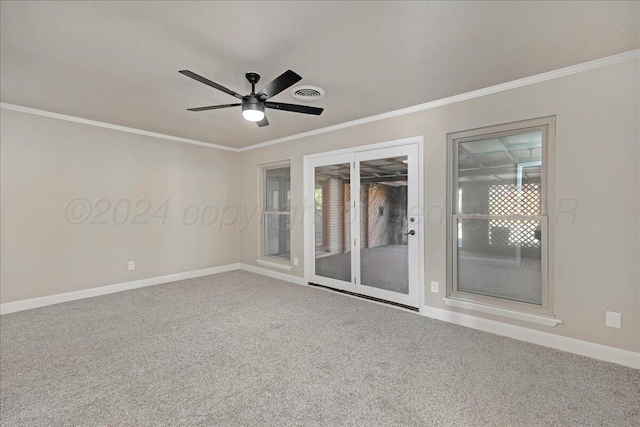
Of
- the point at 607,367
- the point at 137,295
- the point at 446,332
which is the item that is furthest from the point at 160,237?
the point at 607,367

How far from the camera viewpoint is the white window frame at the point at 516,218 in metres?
2.61

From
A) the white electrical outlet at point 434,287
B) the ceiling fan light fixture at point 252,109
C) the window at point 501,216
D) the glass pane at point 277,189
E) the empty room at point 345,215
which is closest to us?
the empty room at point 345,215

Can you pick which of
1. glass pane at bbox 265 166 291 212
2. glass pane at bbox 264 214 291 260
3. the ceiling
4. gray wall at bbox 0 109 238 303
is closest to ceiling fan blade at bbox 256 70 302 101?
the ceiling

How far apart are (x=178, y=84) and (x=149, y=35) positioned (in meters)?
0.78

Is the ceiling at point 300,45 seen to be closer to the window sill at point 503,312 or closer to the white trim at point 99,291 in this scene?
the window sill at point 503,312

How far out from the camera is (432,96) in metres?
3.08

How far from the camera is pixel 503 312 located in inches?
111

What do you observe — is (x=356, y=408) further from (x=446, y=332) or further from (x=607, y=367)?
(x=607, y=367)

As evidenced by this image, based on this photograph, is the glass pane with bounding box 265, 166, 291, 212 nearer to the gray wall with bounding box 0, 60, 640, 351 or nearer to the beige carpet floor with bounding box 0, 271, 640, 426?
the gray wall with bounding box 0, 60, 640, 351

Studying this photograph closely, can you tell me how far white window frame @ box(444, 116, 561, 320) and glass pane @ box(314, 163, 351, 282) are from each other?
1396mm

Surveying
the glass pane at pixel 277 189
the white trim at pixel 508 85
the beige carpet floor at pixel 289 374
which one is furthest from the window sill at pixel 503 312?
the glass pane at pixel 277 189

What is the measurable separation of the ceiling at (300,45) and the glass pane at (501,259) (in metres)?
1.42

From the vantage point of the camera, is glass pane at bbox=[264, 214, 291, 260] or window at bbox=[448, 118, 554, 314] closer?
window at bbox=[448, 118, 554, 314]

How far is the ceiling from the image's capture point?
1.78m
